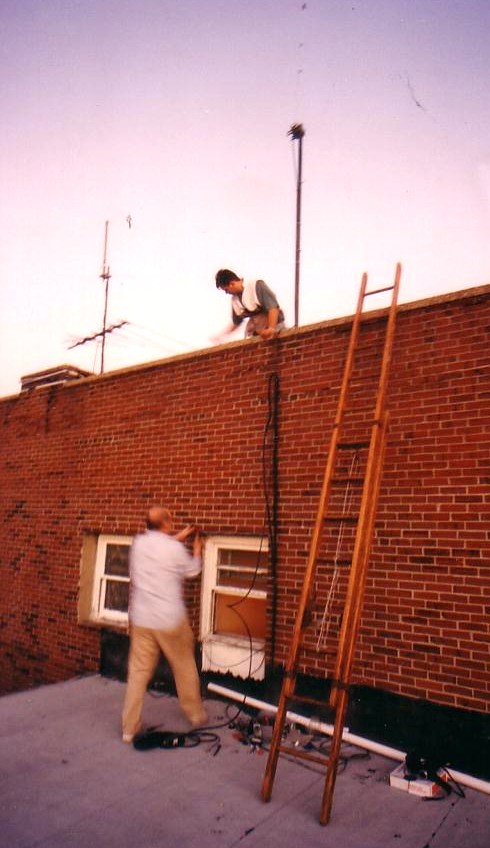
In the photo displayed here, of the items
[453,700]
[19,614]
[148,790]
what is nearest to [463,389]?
[453,700]

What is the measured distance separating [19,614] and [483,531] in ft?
21.9

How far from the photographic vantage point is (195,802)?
338 cm

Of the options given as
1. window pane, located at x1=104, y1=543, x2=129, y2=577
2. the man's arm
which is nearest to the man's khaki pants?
window pane, located at x1=104, y1=543, x2=129, y2=577

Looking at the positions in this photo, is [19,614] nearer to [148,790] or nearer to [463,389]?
[148,790]

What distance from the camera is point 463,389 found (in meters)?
4.42

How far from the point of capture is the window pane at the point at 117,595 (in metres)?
6.92

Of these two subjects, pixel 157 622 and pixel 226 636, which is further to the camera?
pixel 226 636

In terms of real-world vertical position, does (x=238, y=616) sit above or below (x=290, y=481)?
below

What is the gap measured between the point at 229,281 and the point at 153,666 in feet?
14.0

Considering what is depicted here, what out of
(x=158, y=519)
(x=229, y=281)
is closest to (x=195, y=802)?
(x=158, y=519)

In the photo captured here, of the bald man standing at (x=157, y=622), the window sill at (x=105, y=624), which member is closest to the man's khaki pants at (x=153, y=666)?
the bald man standing at (x=157, y=622)

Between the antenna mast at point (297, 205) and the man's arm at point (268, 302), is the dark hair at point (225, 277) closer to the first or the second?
the man's arm at point (268, 302)

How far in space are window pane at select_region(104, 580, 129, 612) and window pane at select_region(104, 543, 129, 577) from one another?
14cm

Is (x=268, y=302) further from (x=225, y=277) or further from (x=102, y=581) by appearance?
(x=102, y=581)
